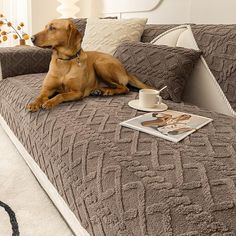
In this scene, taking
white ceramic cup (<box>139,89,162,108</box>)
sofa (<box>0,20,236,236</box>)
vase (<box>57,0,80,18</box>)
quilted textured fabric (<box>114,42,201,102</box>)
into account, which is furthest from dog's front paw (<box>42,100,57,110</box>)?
vase (<box>57,0,80,18</box>)

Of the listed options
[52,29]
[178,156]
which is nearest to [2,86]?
[52,29]

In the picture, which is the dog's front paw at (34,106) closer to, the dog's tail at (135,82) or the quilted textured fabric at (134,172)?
the quilted textured fabric at (134,172)

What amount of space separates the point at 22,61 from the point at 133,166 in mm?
1529

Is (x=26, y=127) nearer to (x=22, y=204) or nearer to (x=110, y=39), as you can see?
(x=22, y=204)

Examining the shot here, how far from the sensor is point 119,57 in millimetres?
1769

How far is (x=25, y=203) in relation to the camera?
130 cm

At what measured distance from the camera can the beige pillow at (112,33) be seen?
194 centimetres

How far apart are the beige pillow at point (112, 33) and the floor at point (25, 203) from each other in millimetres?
894

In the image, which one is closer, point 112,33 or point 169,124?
point 169,124

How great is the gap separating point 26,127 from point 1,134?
787 millimetres

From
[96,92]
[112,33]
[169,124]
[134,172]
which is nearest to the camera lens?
[134,172]

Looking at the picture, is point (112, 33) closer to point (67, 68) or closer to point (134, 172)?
point (67, 68)

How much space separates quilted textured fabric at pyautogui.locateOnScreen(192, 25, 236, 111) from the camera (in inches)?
56.0

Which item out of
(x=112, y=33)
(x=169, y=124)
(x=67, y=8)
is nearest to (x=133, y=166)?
(x=169, y=124)
